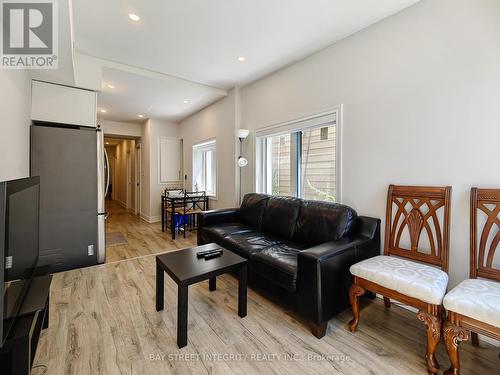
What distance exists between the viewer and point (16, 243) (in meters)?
1.18

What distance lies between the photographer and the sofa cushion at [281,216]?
9.06 feet

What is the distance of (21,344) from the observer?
1.02 m

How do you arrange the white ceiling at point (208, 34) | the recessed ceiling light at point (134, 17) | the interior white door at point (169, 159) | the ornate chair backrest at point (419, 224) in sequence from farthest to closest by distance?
the interior white door at point (169, 159) < the recessed ceiling light at point (134, 17) < the white ceiling at point (208, 34) < the ornate chair backrest at point (419, 224)

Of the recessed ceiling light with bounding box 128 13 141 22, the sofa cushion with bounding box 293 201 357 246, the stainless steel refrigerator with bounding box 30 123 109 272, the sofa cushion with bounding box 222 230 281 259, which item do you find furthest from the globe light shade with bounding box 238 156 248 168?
the recessed ceiling light with bounding box 128 13 141 22

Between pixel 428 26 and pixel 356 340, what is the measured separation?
8.42 feet

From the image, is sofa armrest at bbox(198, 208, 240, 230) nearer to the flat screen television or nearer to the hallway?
the hallway

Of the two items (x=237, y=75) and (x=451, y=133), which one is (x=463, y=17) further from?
(x=237, y=75)

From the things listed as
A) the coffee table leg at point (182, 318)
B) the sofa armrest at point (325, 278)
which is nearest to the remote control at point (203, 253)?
the coffee table leg at point (182, 318)

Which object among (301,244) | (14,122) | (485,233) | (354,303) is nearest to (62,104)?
(14,122)

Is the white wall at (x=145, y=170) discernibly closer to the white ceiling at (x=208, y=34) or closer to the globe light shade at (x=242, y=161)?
the white ceiling at (x=208, y=34)

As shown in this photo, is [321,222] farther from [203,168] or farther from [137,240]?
[203,168]

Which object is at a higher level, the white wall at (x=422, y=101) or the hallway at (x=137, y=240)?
the white wall at (x=422, y=101)

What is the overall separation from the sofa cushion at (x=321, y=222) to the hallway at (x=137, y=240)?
2181mm

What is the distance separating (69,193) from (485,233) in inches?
160
